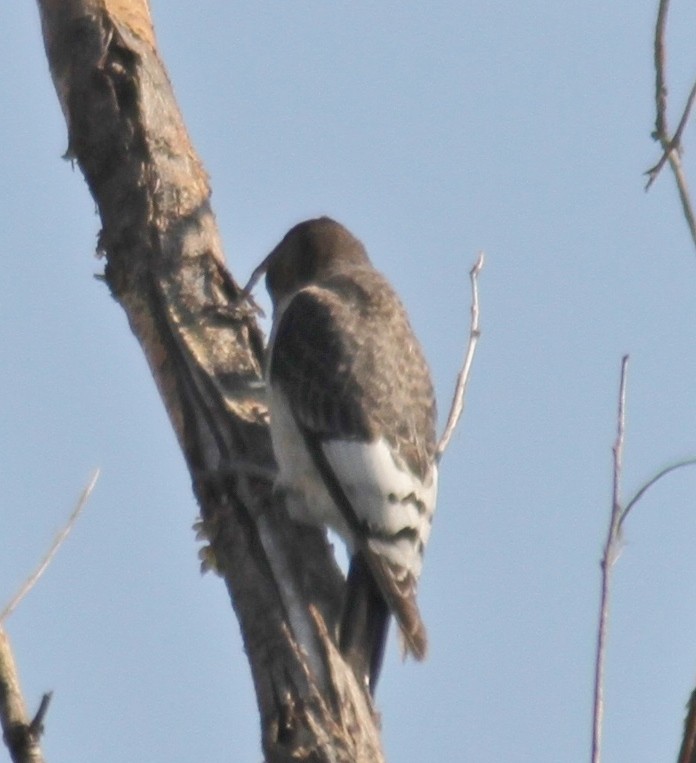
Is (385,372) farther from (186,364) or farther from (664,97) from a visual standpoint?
(664,97)

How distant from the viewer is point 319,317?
20.6ft

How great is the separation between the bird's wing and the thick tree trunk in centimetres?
24

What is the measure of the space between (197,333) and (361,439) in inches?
27.1

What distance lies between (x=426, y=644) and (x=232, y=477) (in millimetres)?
745

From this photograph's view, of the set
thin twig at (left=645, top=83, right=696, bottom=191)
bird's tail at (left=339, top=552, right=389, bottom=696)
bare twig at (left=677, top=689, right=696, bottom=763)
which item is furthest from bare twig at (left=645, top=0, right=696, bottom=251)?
bird's tail at (left=339, top=552, right=389, bottom=696)

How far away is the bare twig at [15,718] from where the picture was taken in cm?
347

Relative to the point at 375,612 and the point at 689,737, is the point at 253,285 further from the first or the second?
the point at 689,737

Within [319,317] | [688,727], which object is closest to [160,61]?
[319,317]

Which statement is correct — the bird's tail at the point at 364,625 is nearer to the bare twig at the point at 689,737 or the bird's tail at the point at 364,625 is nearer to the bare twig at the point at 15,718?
the bare twig at the point at 15,718

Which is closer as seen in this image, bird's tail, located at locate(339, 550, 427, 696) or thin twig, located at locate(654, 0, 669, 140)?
thin twig, located at locate(654, 0, 669, 140)

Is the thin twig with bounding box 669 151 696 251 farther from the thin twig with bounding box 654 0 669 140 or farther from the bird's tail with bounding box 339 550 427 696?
the bird's tail with bounding box 339 550 427 696

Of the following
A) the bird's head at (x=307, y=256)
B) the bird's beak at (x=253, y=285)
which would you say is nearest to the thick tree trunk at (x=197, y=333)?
the bird's beak at (x=253, y=285)

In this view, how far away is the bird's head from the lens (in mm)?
7250

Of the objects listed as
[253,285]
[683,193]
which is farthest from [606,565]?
[253,285]
